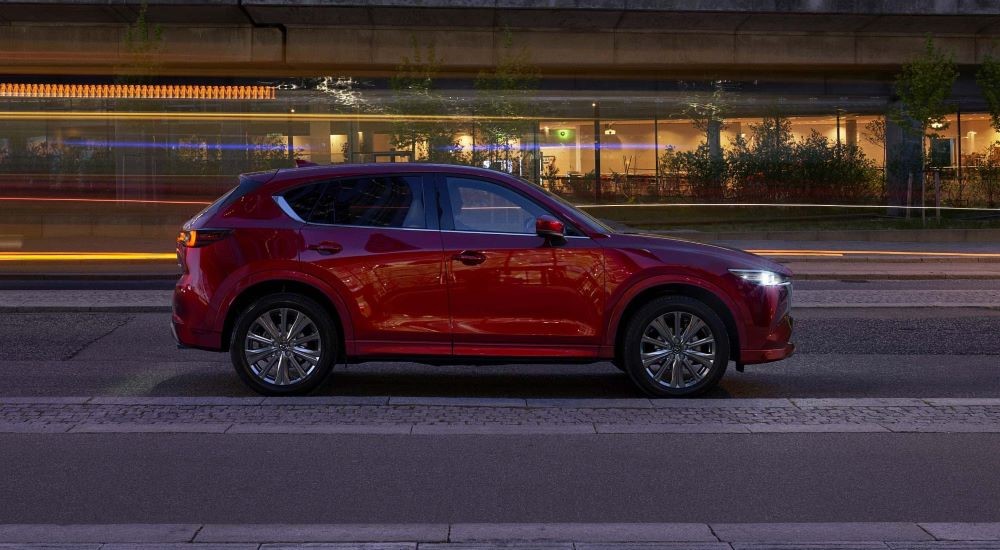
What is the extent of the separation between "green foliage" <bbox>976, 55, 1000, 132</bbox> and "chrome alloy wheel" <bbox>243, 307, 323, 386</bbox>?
88.3ft

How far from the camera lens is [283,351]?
834 centimetres

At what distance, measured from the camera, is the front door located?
27.0ft

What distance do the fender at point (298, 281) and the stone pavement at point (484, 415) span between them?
487 millimetres

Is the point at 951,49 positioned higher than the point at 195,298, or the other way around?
the point at 951,49

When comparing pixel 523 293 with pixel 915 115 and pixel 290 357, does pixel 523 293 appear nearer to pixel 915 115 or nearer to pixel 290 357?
pixel 290 357

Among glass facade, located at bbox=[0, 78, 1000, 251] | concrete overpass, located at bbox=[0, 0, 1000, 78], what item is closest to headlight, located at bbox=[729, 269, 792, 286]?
glass facade, located at bbox=[0, 78, 1000, 251]

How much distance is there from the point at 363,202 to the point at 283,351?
1.19m

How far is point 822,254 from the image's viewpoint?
23938 millimetres

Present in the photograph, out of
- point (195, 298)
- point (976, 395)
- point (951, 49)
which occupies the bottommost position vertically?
point (976, 395)

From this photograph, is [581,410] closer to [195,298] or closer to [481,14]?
[195,298]

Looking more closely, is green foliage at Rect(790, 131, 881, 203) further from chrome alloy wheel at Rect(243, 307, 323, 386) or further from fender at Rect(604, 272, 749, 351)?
chrome alloy wheel at Rect(243, 307, 323, 386)

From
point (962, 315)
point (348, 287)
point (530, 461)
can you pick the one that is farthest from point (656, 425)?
point (962, 315)

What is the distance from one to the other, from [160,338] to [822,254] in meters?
15.8

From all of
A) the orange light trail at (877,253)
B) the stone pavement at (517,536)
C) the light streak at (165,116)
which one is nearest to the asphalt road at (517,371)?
the stone pavement at (517,536)
